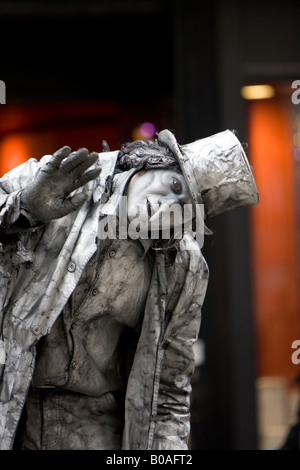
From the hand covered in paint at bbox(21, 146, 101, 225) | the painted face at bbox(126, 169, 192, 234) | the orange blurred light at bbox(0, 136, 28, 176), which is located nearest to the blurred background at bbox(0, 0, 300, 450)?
the orange blurred light at bbox(0, 136, 28, 176)

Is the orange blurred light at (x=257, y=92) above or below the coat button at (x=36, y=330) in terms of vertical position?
above

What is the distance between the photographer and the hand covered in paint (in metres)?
3.16

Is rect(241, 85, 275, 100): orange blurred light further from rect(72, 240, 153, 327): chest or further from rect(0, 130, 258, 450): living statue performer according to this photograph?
rect(72, 240, 153, 327): chest

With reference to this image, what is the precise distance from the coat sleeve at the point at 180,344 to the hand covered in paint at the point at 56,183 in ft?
1.74

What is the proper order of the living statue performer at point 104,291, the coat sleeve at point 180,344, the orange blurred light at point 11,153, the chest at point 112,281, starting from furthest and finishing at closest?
the orange blurred light at point 11,153 < the coat sleeve at point 180,344 < the chest at point 112,281 < the living statue performer at point 104,291

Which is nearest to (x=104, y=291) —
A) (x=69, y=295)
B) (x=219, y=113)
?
(x=69, y=295)

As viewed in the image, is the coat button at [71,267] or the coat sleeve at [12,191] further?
the coat button at [71,267]

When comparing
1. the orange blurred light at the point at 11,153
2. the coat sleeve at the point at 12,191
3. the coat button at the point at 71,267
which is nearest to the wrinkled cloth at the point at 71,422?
the coat button at the point at 71,267

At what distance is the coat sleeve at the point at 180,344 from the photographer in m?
3.59

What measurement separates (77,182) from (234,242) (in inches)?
145

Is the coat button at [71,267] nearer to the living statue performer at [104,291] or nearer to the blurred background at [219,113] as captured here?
the living statue performer at [104,291]

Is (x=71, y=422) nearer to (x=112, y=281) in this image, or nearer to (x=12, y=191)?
(x=112, y=281)

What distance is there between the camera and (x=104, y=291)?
3.45m
